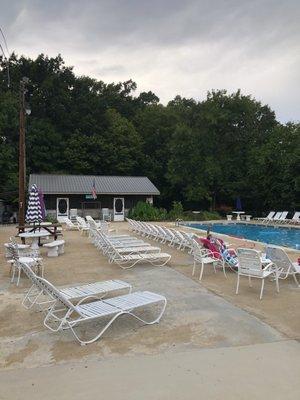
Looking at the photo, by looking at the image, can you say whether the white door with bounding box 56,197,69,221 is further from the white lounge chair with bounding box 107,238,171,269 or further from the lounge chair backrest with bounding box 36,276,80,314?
the lounge chair backrest with bounding box 36,276,80,314

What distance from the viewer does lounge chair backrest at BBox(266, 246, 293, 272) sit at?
317 inches

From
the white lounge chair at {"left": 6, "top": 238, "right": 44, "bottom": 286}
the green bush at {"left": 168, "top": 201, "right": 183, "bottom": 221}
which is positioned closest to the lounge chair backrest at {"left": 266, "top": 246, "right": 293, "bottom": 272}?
the white lounge chair at {"left": 6, "top": 238, "right": 44, "bottom": 286}

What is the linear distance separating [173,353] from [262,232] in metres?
19.9

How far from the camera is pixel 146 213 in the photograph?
97.6ft

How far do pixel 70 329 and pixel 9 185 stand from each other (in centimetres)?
2819

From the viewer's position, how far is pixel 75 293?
6.12 meters

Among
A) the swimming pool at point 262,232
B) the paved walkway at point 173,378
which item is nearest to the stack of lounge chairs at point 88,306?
the paved walkway at point 173,378

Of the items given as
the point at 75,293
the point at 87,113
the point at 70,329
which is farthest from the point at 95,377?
the point at 87,113

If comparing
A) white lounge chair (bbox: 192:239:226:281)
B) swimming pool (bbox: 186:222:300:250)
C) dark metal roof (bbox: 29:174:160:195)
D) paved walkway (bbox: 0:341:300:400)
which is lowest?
swimming pool (bbox: 186:222:300:250)

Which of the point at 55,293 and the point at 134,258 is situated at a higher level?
the point at 55,293

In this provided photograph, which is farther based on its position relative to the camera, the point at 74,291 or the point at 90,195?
the point at 90,195

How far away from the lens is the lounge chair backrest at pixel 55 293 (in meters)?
4.98

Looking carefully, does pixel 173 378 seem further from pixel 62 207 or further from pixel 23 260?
pixel 62 207

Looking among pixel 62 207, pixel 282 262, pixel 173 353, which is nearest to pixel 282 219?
pixel 62 207
